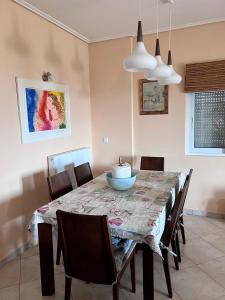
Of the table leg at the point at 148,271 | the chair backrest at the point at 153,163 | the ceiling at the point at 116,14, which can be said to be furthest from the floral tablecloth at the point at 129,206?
the ceiling at the point at 116,14

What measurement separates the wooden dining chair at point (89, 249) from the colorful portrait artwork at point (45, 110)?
1498mm

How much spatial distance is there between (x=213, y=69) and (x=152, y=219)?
227 cm

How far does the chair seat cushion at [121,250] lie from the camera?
1662 mm

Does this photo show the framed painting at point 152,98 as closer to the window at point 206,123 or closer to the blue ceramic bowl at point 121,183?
the window at point 206,123

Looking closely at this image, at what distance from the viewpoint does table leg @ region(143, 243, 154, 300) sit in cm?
158

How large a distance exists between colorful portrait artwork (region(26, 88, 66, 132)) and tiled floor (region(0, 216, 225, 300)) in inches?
55.4

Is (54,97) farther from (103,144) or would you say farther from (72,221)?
(72,221)

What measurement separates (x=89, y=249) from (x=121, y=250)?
1.12 feet

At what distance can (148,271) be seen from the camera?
63.7 inches

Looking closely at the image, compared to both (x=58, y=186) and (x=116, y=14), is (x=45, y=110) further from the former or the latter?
(x=116, y=14)

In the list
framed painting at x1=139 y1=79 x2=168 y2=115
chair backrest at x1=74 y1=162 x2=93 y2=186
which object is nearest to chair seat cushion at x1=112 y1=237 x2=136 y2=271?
chair backrest at x1=74 y1=162 x2=93 y2=186

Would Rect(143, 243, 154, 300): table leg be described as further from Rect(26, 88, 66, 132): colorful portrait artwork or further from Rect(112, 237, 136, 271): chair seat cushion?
Rect(26, 88, 66, 132): colorful portrait artwork

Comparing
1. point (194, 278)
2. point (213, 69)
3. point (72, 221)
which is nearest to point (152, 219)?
point (72, 221)

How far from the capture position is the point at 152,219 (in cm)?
162
